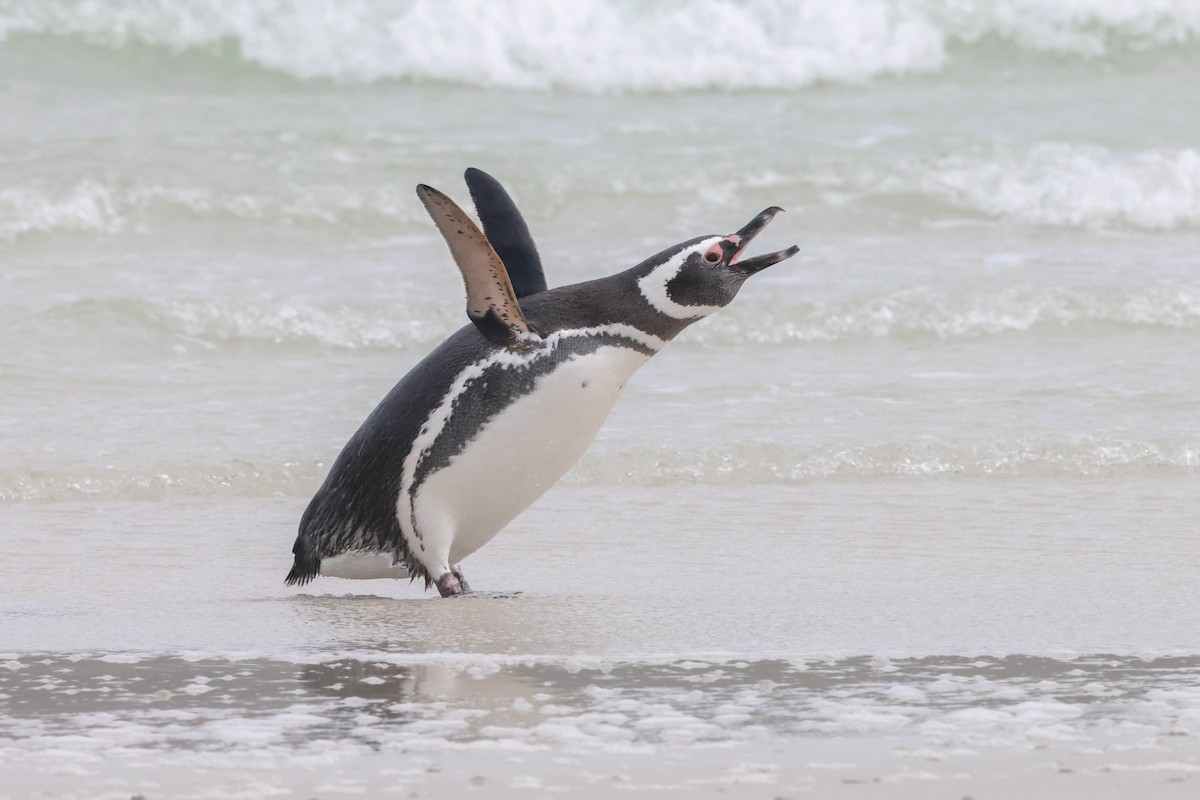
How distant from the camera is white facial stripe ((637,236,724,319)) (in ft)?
11.4

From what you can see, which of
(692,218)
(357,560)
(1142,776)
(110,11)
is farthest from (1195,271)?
(110,11)

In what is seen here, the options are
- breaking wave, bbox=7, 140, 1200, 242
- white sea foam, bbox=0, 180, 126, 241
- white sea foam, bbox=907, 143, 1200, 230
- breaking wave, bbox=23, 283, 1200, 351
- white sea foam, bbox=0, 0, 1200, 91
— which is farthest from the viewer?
white sea foam, bbox=0, 0, 1200, 91

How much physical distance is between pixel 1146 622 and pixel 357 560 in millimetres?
1552

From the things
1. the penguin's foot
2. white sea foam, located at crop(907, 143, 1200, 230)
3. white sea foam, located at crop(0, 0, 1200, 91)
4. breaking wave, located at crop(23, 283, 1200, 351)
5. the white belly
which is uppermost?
white sea foam, located at crop(0, 0, 1200, 91)

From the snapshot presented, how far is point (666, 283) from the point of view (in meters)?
3.47

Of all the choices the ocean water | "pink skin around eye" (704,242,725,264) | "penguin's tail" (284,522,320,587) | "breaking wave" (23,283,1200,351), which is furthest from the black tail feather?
"breaking wave" (23,283,1200,351)

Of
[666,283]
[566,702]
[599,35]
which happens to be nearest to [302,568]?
[666,283]

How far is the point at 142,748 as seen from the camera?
241 centimetres

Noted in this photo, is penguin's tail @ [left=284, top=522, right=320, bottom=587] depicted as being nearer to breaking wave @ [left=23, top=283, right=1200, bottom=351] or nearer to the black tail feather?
the black tail feather

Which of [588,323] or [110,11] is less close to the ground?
[110,11]

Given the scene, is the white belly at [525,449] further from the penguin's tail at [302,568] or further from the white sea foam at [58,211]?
the white sea foam at [58,211]

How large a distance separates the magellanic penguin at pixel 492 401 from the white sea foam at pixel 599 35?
32.7ft

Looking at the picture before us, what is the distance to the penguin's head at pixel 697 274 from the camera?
11.4ft

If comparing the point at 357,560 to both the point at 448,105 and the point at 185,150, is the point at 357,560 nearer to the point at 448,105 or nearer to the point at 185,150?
the point at 185,150
